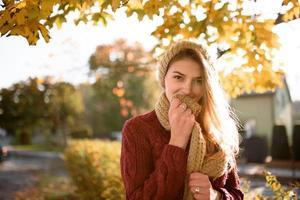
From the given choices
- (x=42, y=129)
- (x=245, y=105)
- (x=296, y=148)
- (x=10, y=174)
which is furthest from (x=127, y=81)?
(x=296, y=148)

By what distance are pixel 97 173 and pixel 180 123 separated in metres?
5.24

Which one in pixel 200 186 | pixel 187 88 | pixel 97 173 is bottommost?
pixel 97 173

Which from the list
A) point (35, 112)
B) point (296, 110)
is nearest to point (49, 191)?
point (296, 110)

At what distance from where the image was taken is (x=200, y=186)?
7.25 ft

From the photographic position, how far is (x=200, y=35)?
4699 mm

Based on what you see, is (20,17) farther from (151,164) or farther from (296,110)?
(296,110)

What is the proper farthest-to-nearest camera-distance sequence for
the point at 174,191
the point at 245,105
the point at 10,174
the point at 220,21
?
the point at 245,105 < the point at 10,174 < the point at 220,21 < the point at 174,191

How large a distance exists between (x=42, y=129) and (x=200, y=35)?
38.0m

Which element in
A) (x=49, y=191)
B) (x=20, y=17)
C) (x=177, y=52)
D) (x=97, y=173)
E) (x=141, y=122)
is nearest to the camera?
(x=141, y=122)

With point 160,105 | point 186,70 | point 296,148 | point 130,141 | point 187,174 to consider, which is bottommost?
point 296,148

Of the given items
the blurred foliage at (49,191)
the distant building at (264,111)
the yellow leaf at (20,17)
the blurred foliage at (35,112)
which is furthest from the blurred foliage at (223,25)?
the blurred foliage at (35,112)

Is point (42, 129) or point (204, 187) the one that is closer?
point (204, 187)

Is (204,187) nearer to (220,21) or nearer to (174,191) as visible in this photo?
(174,191)

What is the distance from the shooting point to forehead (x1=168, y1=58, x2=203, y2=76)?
7.94 ft
